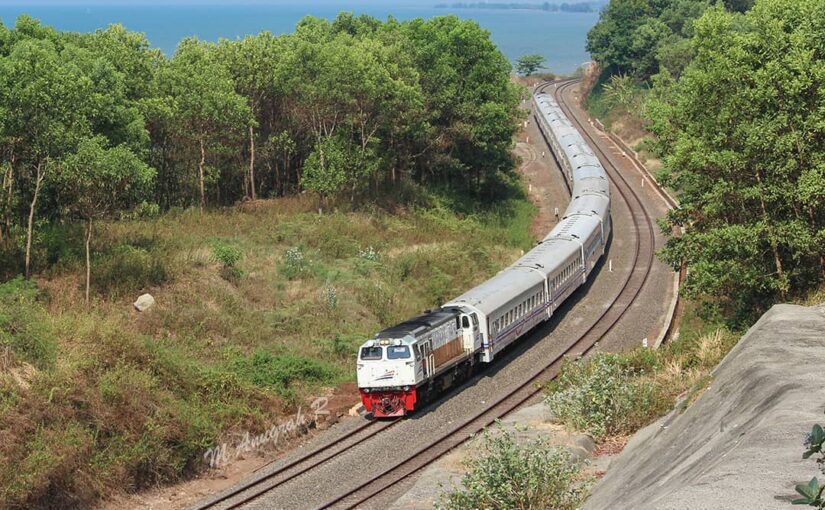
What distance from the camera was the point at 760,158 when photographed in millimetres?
31766

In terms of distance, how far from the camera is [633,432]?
2577cm

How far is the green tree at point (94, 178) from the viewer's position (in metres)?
34.5

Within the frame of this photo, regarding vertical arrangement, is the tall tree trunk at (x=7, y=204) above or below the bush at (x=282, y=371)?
above

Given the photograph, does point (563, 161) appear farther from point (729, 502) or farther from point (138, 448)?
point (729, 502)

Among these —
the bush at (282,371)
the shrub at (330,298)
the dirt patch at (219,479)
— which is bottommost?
the dirt patch at (219,479)

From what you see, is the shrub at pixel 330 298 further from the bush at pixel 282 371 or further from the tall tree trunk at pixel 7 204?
the tall tree trunk at pixel 7 204

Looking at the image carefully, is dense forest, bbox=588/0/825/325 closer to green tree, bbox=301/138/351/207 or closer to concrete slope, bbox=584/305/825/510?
concrete slope, bbox=584/305/825/510

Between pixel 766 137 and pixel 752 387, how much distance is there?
→ 14.3m

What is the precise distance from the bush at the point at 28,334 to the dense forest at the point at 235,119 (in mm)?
5284

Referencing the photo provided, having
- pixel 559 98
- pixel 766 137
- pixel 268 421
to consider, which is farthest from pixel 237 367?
pixel 559 98

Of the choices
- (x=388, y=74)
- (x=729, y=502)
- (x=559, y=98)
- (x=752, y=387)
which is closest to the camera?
(x=729, y=502)

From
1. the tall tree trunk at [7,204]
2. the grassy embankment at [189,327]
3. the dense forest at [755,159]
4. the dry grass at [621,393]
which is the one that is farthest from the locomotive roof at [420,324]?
the tall tree trunk at [7,204]

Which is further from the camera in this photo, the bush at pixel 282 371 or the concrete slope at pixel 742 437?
the bush at pixel 282 371

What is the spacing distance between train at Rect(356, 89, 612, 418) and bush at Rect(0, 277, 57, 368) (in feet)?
31.0
